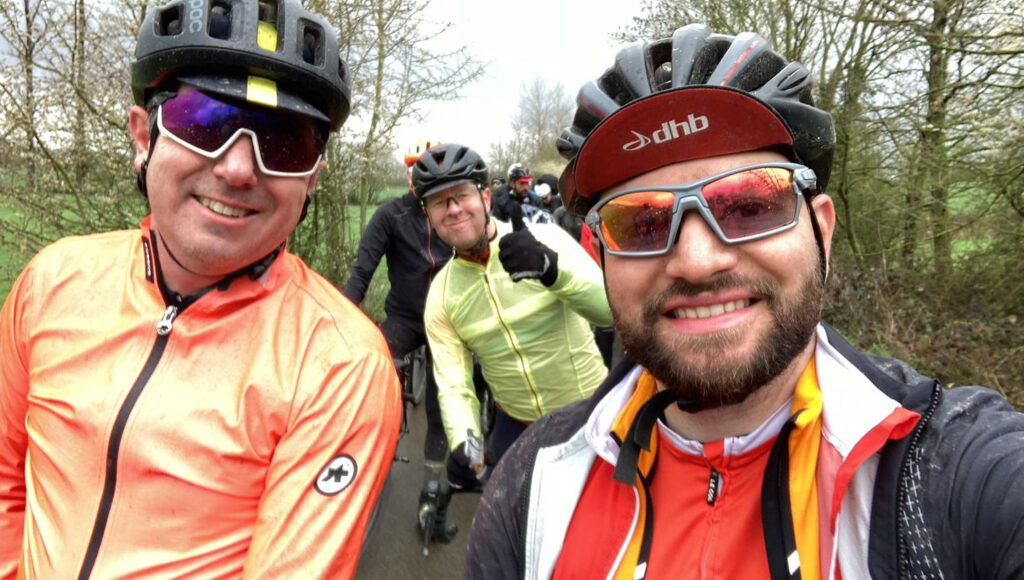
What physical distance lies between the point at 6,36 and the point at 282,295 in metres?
5.15

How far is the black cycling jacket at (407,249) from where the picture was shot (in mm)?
4898

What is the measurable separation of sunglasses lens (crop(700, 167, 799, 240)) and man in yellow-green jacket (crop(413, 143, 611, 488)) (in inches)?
58.2

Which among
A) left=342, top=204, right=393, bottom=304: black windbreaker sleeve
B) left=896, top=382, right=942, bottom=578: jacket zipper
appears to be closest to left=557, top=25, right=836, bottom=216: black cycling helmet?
left=896, top=382, right=942, bottom=578: jacket zipper

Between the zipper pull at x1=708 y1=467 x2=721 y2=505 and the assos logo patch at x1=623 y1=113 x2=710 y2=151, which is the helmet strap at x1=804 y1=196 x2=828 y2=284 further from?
the zipper pull at x1=708 y1=467 x2=721 y2=505

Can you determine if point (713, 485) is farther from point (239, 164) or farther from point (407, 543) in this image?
point (407, 543)

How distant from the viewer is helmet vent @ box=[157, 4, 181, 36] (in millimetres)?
1845

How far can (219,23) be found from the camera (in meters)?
1.79

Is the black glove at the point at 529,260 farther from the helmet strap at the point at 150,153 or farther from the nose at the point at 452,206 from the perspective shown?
the helmet strap at the point at 150,153

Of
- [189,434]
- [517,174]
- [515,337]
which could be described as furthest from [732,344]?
[517,174]

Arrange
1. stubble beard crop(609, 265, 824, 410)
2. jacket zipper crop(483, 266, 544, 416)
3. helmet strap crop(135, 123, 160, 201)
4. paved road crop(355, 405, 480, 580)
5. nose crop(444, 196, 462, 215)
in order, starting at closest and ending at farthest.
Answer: stubble beard crop(609, 265, 824, 410)
helmet strap crop(135, 123, 160, 201)
jacket zipper crop(483, 266, 544, 416)
nose crop(444, 196, 462, 215)
paved road crop(355, 405, 480, 580)

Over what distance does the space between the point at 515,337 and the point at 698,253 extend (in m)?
1.79

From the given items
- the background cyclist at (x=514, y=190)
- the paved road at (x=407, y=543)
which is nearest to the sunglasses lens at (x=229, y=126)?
the paved road at (x=407, y=543)

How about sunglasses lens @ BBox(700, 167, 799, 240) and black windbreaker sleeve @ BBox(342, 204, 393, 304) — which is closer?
sunglasses lens @ BBox(700, 167, 799, 240)

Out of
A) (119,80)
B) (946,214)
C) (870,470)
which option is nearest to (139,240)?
(870,470)
